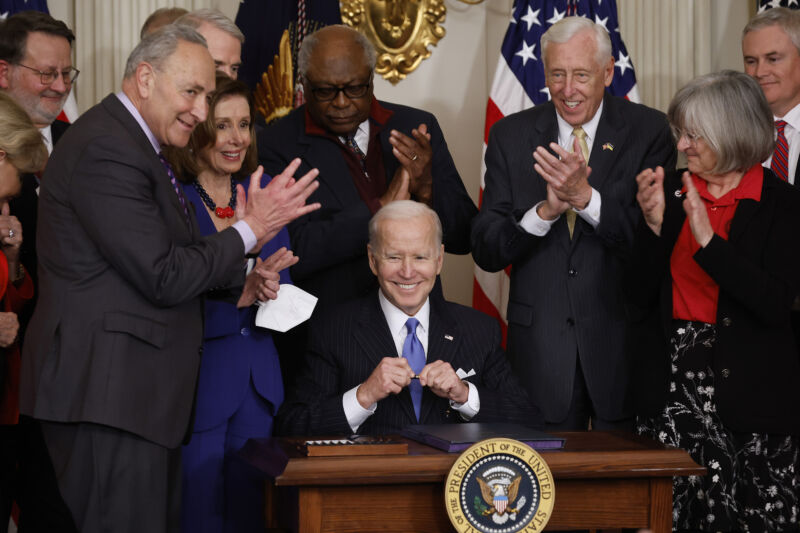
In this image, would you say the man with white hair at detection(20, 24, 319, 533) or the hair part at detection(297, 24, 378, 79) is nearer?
the man with white hair at detection(20, 24, 319, 533)

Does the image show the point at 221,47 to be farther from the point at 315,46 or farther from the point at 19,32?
the point at 19,32

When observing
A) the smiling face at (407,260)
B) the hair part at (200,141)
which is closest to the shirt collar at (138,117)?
the hair part at (200,141)

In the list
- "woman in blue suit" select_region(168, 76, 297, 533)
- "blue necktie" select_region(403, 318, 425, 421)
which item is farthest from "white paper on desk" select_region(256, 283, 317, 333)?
"blue necktie" select_region(403, 318, 425, 421)

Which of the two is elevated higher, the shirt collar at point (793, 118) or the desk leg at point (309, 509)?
the shirt collar at point (793, 118)

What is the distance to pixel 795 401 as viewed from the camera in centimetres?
312

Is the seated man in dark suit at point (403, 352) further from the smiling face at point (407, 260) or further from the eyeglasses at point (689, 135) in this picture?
the eyeglasses at point (689, 135)

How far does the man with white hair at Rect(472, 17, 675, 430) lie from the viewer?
3.64 meters

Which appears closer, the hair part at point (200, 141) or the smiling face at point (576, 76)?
the hair part at point (200, 141)

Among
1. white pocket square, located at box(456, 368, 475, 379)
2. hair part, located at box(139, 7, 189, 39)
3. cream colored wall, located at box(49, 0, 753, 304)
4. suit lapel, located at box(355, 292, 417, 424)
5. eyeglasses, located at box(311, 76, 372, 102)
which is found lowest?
white pocket square, located at box(456, 368, 475, 379)

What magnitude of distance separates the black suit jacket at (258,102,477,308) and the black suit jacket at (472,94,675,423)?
9.3 inches

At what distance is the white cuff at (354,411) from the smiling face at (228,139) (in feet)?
2.96

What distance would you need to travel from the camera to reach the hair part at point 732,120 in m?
3.24

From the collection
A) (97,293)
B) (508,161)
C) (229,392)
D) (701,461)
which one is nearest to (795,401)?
(701,461)

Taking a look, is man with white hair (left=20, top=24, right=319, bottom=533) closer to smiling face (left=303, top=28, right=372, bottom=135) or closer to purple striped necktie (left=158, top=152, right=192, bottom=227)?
purple striped necktie (left=158, top=152, right=192, bottom=227)
